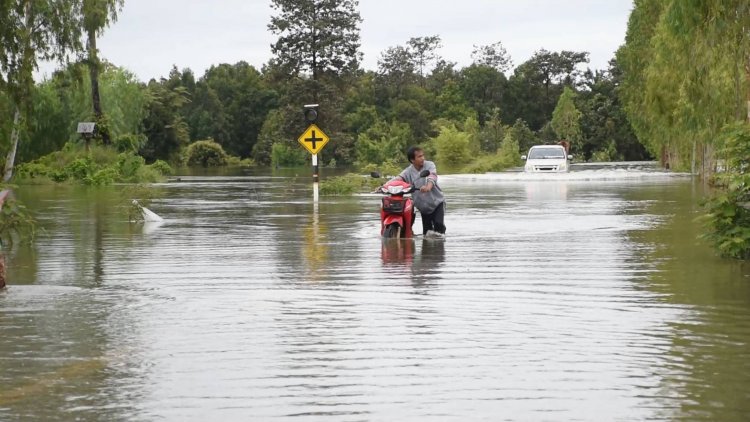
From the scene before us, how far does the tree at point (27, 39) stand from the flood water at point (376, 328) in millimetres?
7011

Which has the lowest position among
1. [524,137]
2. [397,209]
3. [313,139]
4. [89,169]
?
[397,209]

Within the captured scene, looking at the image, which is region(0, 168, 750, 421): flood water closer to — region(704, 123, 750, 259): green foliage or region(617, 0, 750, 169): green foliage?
region(704, 123, 750, 259): green foliage

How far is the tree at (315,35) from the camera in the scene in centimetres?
9994

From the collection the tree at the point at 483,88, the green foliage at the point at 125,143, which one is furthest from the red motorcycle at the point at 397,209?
the tree at the point at 483,88

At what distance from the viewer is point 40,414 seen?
7.04 m

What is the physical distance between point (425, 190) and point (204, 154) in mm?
105305

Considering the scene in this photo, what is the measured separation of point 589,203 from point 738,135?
50.7 ft

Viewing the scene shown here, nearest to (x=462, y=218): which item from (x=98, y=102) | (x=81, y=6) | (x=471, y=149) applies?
(x=81, y=6)

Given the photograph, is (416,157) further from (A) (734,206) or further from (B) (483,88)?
(B) (483,88)

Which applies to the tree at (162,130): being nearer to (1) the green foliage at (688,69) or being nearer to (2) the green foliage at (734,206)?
(1) the green foliage at (688,69)

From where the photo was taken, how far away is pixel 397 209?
760 inches

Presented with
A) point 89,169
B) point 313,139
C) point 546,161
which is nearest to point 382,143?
point 546,161

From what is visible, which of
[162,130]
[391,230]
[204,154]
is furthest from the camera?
[204,154]

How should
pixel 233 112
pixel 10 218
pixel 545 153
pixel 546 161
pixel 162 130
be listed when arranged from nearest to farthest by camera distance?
pixel 10 218 < pixel 546 161 < pixel 545 153 < pixel 162 130 < pixel 233 112
